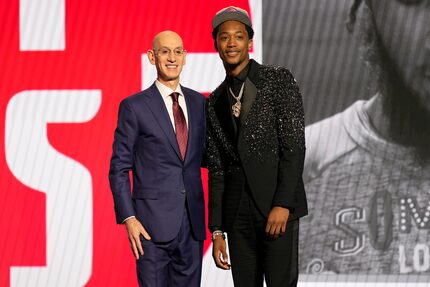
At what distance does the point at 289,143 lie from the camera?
1.78 m

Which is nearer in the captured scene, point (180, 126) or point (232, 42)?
point (232, 42)

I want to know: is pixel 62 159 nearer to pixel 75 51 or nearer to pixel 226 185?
pixel 75 51

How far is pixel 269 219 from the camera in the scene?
1.76 m

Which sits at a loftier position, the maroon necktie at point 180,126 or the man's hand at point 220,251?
the maroon necktie at point 180,126

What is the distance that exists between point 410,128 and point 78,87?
5.09 feet

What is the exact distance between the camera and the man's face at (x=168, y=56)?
2.03 meters

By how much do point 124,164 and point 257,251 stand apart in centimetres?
48

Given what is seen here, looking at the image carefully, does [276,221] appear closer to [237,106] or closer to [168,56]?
[237,106]

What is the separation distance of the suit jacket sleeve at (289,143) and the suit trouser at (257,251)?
8 centimetres

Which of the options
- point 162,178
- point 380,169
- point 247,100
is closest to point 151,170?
point 162,178

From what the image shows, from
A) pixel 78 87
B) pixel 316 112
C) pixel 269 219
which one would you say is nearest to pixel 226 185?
pixel 269 219

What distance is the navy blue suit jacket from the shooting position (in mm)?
1990

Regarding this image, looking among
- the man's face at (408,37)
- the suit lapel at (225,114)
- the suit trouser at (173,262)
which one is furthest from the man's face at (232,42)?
the man's face at (408,37)

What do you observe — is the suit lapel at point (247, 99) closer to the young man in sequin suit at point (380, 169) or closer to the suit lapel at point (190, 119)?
the suit lapel at point (190, 119)
